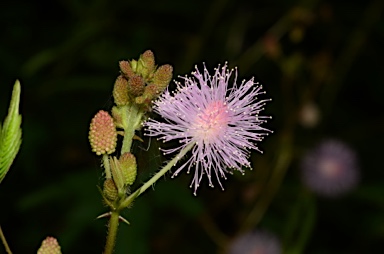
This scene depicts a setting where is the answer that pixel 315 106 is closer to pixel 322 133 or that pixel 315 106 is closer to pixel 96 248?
pixel 322 133

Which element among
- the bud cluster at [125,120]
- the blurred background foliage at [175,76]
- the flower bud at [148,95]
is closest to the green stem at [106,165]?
the bud cluster at [125,120]

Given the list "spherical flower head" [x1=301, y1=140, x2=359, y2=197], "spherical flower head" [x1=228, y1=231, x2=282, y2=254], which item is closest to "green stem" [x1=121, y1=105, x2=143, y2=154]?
"spherical flower head" [x1=228, y1=231, x2=282, y2=254]

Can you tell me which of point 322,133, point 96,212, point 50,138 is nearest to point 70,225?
point 96,212

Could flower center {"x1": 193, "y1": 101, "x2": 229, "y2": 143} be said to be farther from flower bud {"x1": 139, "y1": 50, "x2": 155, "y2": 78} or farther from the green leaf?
the green leaf

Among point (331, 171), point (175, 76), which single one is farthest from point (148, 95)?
point (331, 171)

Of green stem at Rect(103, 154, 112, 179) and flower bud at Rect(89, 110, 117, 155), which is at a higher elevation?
flower bud at Rect(89, 110, 117, 155)

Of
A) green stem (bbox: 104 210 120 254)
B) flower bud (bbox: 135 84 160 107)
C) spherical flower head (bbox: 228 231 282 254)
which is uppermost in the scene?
spherical flower head (bbox: 228 231 282 254)

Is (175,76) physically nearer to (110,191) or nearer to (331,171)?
(331,171)
